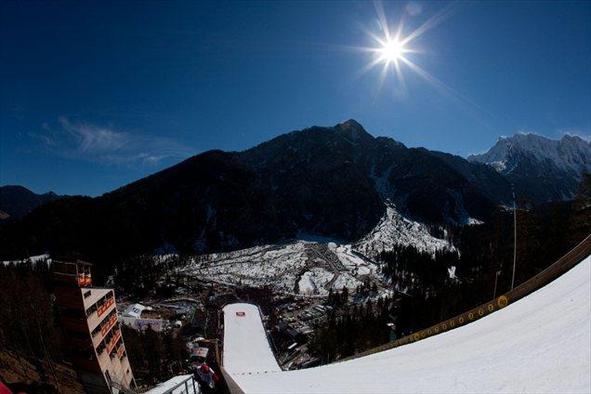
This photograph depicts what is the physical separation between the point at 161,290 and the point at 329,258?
328ft

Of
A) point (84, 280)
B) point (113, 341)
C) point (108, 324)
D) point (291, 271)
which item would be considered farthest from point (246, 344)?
point (291, 271)

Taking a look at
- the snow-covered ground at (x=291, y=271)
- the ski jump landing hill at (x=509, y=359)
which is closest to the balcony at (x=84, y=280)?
the ski jump landing hill at (x=509, y=359)

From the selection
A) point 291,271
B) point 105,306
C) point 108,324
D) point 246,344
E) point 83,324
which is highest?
point 291,271

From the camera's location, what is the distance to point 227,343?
58.3 meters

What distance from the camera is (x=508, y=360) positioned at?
1053cm

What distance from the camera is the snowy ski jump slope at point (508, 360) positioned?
8648mm

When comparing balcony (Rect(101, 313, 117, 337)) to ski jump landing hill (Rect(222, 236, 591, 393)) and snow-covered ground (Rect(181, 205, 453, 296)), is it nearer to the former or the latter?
ski jump landing hill (Rect(222, 236, 591, 393))

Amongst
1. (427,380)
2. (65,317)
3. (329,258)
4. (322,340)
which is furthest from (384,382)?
(329,258)

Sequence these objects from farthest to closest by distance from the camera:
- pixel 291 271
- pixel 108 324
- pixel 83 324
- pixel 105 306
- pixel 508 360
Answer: pixel 291 271 → pixel 108 324 → pixel 105 306 → pixel 83 324 → pixel 508 360

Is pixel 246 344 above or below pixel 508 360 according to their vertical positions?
below

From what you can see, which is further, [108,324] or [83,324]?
[108,324]

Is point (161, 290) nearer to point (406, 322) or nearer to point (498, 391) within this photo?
point (406, 322)

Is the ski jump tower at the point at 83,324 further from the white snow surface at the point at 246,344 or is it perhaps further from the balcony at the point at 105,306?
the white snow surface at the point at 246,344

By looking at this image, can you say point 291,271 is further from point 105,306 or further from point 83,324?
point 83,324
